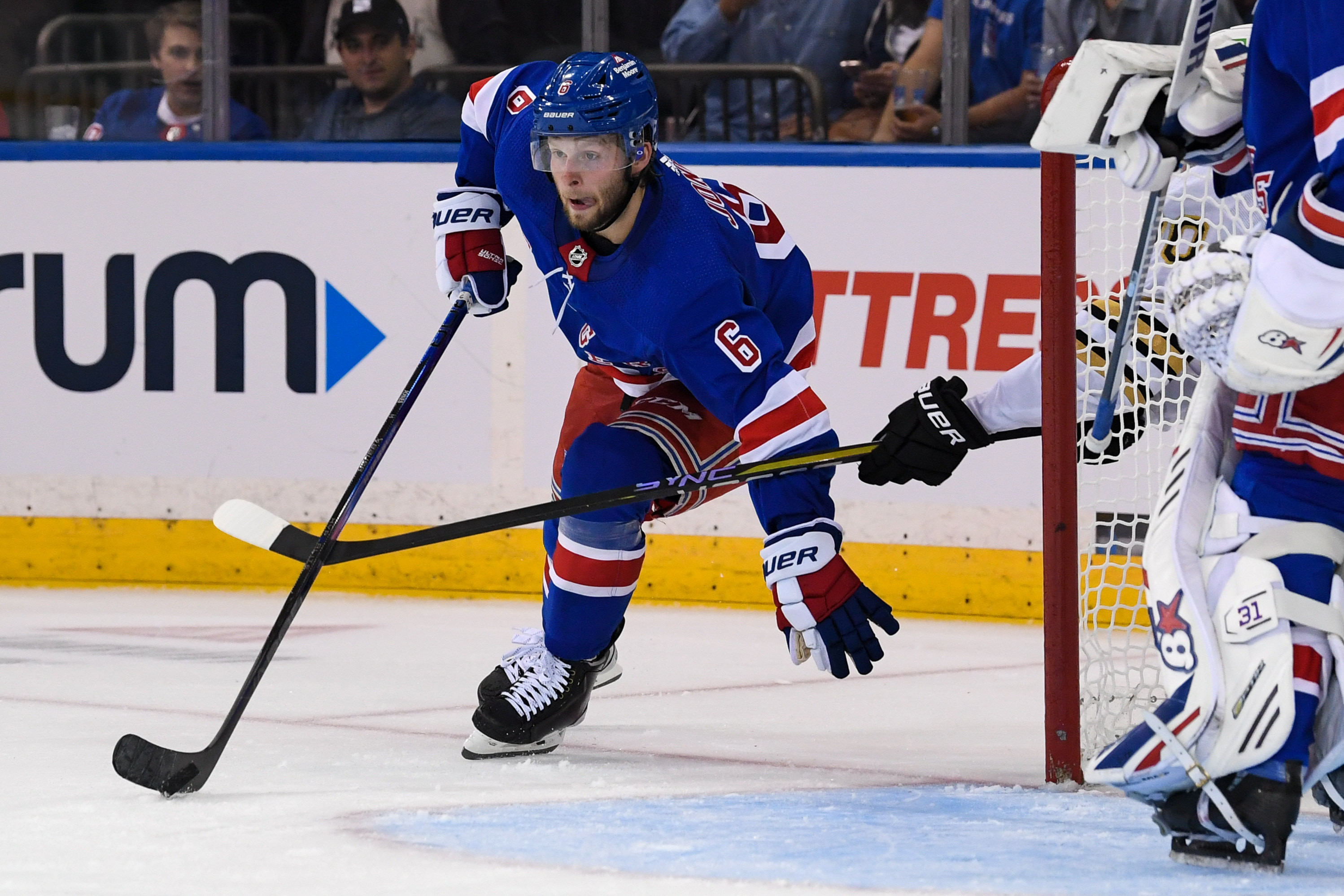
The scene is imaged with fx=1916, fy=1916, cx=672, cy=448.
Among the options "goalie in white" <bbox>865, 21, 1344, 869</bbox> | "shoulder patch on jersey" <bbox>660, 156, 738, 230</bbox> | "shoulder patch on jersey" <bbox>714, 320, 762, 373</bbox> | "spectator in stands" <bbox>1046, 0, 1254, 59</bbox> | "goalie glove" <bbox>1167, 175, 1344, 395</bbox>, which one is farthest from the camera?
"spectator in stands" <bbox>1046, 0, 1254, 59</bbox>

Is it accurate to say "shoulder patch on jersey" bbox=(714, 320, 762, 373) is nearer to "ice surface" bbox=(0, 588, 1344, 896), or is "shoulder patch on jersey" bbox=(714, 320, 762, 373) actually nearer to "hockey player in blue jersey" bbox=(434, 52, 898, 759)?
"hockey player in blue jersey" bbox=(434, 52, 898, 759)

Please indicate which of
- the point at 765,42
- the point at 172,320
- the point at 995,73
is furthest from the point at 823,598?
the point at 172,320

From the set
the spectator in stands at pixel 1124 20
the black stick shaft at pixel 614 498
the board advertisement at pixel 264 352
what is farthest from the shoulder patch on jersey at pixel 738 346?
the spectator in stands at pixel 1124 20

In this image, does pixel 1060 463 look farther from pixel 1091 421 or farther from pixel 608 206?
pixel 608 206

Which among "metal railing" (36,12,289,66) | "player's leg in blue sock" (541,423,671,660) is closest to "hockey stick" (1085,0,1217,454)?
"player's leg in blue sock" (541,423,671,660)

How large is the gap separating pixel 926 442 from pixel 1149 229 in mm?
401

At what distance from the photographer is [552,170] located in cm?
273

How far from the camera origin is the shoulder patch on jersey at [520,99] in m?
3.12

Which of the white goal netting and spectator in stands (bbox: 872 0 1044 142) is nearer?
the white goal netting

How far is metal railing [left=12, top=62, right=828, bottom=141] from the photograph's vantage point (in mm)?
4598

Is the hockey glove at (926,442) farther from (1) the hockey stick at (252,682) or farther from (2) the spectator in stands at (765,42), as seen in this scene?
(2) the spectator in stands at (765,42)

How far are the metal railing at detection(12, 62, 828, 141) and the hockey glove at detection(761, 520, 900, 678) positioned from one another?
2.09 metres

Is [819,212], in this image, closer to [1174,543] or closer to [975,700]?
[975,700]

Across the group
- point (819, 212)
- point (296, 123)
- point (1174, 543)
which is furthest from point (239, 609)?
point (1174, 543)
